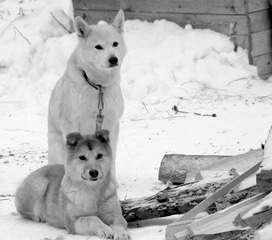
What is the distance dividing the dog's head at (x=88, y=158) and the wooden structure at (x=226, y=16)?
17.0 feet

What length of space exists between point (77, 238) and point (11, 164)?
3.02 m

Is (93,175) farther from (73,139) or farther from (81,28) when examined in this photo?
(81,28)

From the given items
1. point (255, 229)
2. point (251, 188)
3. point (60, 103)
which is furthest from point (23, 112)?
point (255, 229)

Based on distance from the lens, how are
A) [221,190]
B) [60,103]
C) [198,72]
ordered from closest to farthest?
1. [221,190]
2. [60,103]
3. [198,72]

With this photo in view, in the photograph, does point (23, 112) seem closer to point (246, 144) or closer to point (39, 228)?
point (246, 144)

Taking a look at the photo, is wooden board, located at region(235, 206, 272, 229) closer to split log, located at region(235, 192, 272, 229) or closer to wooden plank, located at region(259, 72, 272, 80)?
split log, located at region(235, 192, 272, 229)

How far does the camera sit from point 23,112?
10156 millimetres

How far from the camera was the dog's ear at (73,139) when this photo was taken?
5.62 meters

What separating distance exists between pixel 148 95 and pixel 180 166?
3.10 meters

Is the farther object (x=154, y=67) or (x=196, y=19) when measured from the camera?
(x=196, y=19)

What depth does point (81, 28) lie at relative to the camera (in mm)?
7371

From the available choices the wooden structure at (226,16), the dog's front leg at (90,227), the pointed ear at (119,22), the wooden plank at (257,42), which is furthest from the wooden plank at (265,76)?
the dog's front leg at (90,227)

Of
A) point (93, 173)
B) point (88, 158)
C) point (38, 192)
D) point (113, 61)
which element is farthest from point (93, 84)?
point (93, 173)

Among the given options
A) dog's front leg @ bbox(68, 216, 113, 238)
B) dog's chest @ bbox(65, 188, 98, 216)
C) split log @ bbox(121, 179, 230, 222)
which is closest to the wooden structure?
split log @ bbox(121, 179, 230, 222)
